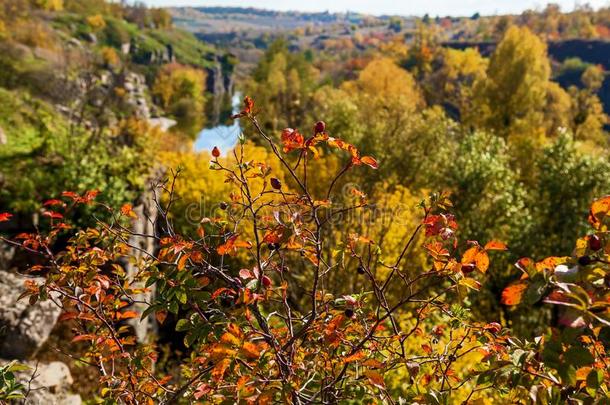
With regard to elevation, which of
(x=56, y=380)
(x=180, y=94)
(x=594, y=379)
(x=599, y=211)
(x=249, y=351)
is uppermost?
(x=599, y=211)

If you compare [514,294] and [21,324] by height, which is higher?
[514,294]

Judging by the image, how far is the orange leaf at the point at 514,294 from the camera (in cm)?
199

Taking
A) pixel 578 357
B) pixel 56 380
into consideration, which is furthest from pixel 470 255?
pixel 56 380

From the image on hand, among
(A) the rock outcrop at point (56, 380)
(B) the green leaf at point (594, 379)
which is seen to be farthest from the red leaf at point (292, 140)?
(A) the rock outcrop at point (56, 380)

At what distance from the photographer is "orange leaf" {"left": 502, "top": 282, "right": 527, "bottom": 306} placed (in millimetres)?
1987

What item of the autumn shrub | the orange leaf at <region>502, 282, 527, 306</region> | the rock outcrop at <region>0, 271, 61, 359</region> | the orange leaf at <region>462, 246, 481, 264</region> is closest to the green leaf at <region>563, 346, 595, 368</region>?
the autumn shrub

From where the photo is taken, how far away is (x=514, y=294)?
2008 millimetres

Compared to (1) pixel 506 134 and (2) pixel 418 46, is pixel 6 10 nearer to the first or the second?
(2) pixel 418 46

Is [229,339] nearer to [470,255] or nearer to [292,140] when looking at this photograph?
[292,140]

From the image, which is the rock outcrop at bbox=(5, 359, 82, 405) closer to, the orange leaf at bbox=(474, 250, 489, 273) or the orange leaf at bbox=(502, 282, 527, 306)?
the orange leaf at bbox=(474, 250, 489, 273)

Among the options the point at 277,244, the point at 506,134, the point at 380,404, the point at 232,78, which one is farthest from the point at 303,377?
the point at 232,78

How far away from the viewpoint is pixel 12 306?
9.17 metres

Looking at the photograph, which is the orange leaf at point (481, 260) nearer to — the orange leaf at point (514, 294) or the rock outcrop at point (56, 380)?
the orange leaf at point (514, 294)

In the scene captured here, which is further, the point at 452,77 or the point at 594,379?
the point at 452,77
